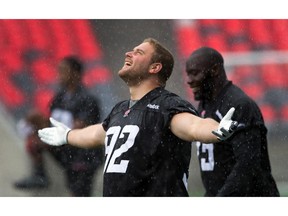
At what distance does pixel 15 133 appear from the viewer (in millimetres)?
9703

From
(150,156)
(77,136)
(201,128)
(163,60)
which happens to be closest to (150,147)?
(150,156)

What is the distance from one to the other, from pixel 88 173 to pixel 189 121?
355 centimetres

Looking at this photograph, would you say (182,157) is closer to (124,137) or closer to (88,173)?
(124,137)

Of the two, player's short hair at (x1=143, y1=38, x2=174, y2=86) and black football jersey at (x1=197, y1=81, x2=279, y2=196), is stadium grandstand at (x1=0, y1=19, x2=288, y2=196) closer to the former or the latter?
black football jersey at (x1=197, y1=81, x2=279, y2=196)

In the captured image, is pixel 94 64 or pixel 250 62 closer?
pixel 94 64

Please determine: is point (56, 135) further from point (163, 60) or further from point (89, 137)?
point (163, 60)

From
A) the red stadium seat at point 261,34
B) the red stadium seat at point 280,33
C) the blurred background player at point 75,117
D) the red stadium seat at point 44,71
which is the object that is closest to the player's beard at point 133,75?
the blurred background player at point 75,117

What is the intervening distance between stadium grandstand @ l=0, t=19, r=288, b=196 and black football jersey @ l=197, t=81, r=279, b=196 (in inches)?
160

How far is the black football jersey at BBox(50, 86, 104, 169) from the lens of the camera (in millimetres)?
6883

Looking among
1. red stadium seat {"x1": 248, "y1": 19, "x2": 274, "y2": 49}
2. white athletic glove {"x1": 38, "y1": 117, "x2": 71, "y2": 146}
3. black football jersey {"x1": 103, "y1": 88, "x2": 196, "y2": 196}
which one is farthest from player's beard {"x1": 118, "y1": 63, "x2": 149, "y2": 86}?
red stadium seat {"x1": 248, "y1": 19, "x2": 274, "y2": 49}

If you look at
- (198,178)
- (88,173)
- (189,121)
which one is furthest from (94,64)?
(189,121)

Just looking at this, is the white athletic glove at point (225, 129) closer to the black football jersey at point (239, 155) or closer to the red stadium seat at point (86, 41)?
the black football jersey at point (239, 155)

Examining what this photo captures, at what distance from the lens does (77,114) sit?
7.05 metres

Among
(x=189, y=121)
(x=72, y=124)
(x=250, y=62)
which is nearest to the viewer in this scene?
(x=189, y=121)
